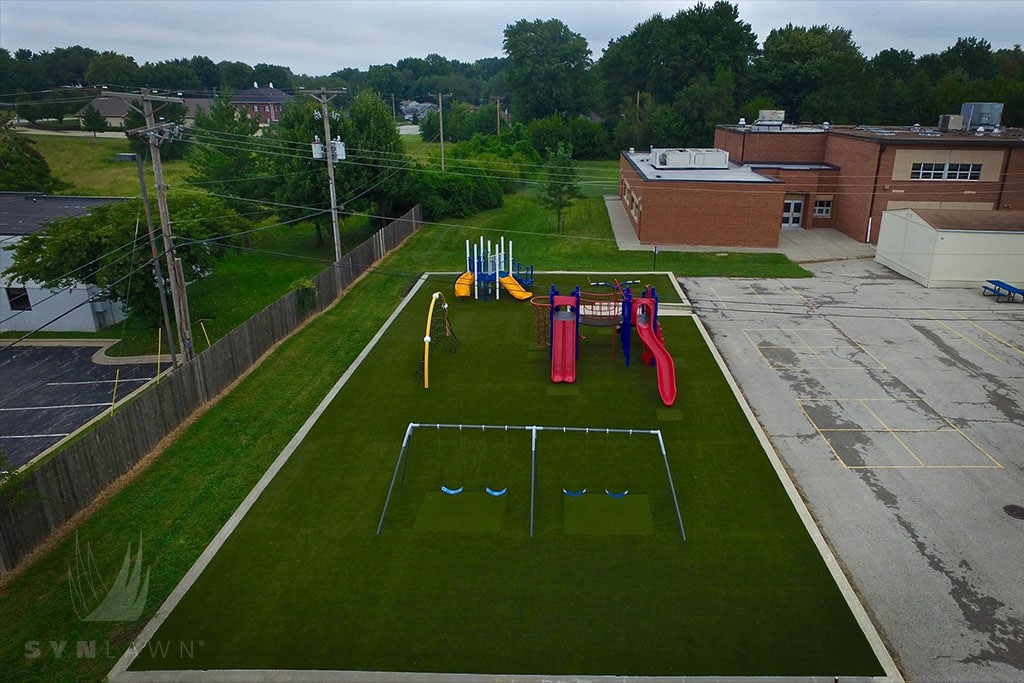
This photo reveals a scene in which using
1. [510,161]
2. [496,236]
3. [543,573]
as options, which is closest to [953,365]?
[543,573]

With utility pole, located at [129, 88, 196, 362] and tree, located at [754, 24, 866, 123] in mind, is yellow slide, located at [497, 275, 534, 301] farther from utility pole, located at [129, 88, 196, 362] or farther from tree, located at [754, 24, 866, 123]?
tree, located at [754, 24, 866, 123]

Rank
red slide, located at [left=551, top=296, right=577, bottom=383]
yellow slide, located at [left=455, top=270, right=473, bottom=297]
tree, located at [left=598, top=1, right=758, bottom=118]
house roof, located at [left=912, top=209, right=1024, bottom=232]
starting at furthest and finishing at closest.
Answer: tree, located at [left=598, top=1, right=758, bottom=118] → house roof, located at [left=912, top=209, right=1024, bottom=232] → yellow slide, located at [left=455, top=270, right=473, bottom=297] → red slide, located at [left=551, top=296, right=577, bottom=383]

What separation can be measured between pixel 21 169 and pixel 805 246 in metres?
49.6

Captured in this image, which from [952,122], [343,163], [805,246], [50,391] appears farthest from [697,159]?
[50,391]

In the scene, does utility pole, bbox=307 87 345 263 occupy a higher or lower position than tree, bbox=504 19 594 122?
lower

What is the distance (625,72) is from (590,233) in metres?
61.2

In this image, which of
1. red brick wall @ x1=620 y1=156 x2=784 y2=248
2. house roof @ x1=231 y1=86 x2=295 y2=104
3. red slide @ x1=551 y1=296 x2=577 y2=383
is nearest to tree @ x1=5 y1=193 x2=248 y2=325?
red slide @ x1=551 y1=296 x2=577 y2=383

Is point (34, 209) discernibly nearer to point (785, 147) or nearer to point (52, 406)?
point (52, 406)

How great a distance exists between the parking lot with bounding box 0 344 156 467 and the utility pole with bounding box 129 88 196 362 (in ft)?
13.6

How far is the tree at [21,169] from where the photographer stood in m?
44.5

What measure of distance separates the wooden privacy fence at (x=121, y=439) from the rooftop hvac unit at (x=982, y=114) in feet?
153

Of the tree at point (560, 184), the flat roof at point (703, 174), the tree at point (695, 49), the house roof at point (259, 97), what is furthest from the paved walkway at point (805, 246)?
the house roof at point (259, 97)

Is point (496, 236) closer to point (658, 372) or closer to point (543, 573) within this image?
point (658, 372)

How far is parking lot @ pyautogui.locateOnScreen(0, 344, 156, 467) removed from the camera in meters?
18.5
